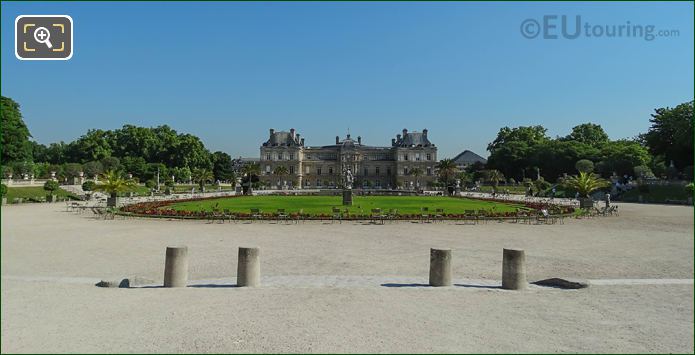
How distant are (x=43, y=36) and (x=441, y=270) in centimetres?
826

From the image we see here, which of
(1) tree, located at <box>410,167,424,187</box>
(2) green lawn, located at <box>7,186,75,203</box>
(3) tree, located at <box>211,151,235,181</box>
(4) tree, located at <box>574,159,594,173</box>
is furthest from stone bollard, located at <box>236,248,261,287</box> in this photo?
(1) tree, located at <box>410,167,424,187</box>

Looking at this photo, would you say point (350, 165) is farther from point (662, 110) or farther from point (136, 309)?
point (136, 309)

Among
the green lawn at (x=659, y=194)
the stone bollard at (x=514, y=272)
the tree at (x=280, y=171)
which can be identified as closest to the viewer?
the stone bollard at (x=514, y=272)

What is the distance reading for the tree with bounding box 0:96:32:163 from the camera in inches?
2046

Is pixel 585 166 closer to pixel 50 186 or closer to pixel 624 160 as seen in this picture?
pixel 624 160

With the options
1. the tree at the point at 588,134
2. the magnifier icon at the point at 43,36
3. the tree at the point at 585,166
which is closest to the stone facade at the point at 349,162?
the tree at the point at 588,134

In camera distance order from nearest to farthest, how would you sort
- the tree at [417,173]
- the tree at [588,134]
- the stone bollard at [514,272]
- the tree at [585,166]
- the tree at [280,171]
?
the stone bollard at [514,272]
the tree at [585,166]
the tree at [588,134]
the tree at [280,171]
the tree at [417,173]

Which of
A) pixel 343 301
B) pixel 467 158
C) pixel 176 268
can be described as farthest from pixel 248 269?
pixel 467 158

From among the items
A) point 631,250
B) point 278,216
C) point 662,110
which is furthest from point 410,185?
point 631,250

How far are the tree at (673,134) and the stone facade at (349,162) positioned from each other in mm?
62208

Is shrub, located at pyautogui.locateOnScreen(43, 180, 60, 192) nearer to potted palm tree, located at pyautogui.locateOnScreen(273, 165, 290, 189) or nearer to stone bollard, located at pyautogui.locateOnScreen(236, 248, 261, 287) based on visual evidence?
stone bollard, located at pyautogui.locateOnScreen(236, 248, 261, 287)

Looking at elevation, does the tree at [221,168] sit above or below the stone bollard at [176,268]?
above

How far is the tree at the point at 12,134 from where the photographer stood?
52.0 m

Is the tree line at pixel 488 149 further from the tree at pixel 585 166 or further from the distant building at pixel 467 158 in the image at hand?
the distant building at pixel 467 158
